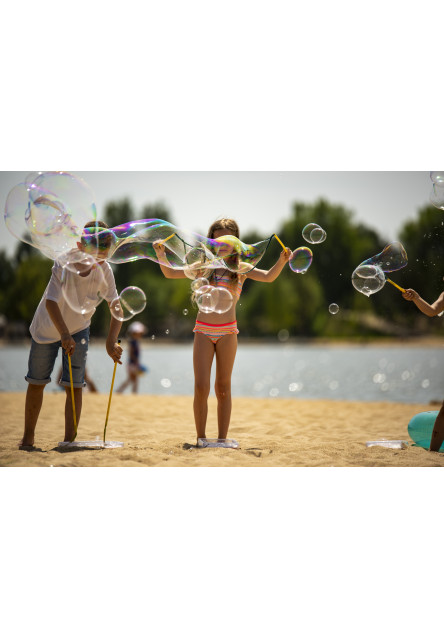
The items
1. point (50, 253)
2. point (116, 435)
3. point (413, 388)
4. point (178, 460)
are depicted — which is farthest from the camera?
point (413, 388)

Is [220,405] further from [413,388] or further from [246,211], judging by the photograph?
[413,388]

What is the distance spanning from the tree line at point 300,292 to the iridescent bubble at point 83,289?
1266 cm

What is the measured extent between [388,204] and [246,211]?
2.39 m

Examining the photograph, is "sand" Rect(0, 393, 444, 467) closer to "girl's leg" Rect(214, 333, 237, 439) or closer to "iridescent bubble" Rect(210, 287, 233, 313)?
"girl's leg" Rect(214, 333, 237, 439)

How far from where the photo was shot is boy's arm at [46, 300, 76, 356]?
3326 millimetres

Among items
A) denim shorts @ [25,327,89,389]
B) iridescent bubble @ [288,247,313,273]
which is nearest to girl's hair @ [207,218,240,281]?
iridescent bubble @ [288,247,313,273]

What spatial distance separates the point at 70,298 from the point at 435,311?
2.04 meters

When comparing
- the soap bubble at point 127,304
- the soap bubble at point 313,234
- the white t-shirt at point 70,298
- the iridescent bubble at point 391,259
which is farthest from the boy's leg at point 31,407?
the iridescent bubble at point 391,259

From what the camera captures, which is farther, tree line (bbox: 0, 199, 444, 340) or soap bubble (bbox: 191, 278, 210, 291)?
tree line (bbox: 0, 199, 444, 340)

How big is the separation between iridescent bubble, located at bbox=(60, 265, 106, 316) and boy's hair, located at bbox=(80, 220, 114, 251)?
0.43ft

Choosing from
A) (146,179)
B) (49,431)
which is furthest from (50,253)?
(146,179)

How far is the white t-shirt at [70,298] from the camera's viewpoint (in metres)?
3.43

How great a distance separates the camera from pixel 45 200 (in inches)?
137

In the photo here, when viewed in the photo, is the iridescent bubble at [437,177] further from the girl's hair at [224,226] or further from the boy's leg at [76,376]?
the boy's leg at [76,376]
